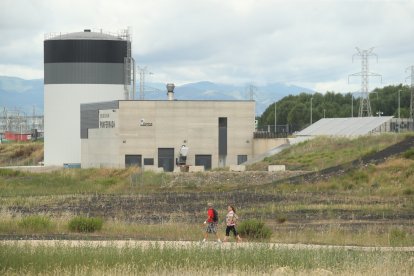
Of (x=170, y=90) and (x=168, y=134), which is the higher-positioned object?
(x=170, y=90)

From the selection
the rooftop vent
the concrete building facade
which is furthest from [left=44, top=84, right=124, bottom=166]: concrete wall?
the concrete building facade

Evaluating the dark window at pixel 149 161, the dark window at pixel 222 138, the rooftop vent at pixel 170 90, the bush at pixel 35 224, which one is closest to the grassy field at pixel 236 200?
the bush at pixel 35 224

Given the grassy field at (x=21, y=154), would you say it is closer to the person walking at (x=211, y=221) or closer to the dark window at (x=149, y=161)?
the dark window at (x=149, y=161)

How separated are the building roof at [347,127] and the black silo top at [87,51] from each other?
21701 millimetres

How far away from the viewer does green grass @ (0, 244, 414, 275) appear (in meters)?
25.8

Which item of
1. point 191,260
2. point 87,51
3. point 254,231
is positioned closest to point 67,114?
point 87,51

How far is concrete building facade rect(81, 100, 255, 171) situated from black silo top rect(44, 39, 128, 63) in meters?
16.1

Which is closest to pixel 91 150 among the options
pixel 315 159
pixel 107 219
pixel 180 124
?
pixel 180 124

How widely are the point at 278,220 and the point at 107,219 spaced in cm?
802

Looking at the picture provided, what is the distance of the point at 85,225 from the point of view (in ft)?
135

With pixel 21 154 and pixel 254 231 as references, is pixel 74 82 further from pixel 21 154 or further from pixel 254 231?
pixel 254 231

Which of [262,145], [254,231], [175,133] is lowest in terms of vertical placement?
[254,231]

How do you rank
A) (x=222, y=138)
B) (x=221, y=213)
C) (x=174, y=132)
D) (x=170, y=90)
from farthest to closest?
(x=170, y=90) → (x=222, y=138) → (x=174, y=132) → (x=221, y=213)

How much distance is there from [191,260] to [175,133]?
63812 millimetres
